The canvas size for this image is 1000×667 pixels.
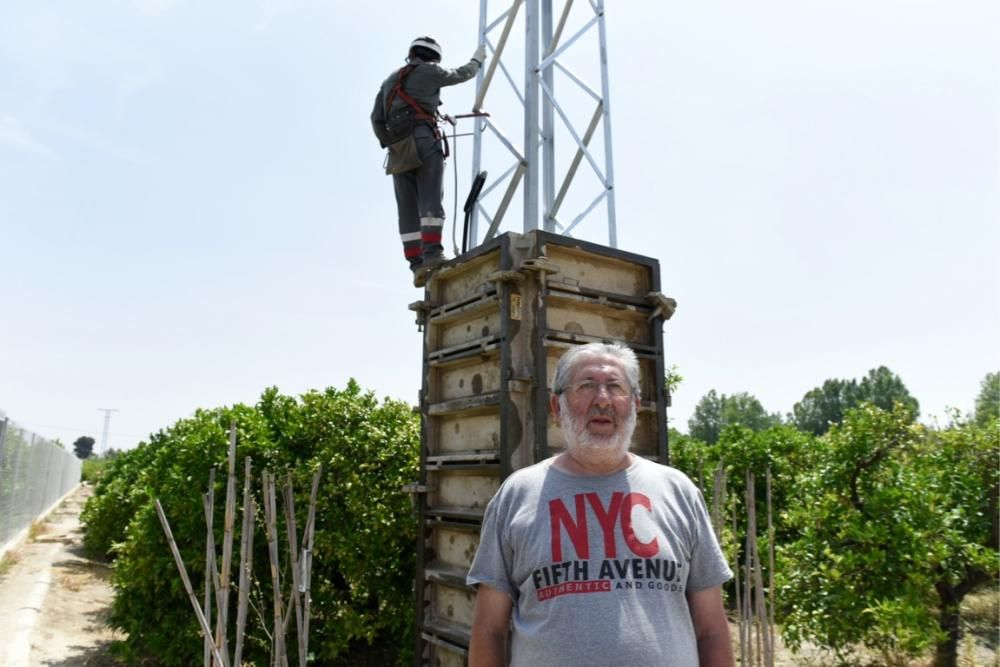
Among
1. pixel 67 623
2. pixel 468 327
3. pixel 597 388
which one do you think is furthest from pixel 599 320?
pixel 67 623

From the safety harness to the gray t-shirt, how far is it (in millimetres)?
4041

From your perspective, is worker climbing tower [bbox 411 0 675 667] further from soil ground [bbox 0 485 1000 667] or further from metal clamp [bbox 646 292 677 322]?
soil ground [bbox 0 485 1000 667]

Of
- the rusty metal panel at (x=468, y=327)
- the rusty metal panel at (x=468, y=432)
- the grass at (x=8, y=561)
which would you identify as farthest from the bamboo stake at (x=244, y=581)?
the grass at (x=8, y=561)

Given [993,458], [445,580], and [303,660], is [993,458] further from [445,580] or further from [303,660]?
[303,660]

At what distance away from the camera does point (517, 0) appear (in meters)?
5.95

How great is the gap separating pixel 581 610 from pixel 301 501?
5.11 m

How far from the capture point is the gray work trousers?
558cm

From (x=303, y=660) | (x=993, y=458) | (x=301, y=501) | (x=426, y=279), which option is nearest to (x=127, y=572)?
(x=301, y=501)

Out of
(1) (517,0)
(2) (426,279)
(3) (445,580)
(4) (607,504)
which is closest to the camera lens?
(4) (607,504)

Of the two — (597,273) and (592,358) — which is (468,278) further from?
(592,358)

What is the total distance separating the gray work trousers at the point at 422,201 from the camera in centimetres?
558

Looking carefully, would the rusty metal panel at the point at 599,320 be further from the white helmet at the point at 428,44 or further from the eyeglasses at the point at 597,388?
the white helmet at the point at 428,44

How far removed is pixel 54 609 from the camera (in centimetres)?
962

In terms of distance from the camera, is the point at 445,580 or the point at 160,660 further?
the point at 160,660
